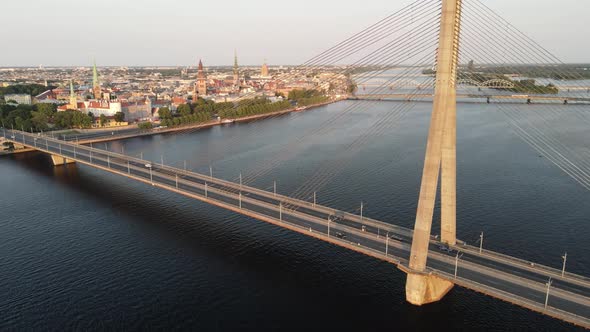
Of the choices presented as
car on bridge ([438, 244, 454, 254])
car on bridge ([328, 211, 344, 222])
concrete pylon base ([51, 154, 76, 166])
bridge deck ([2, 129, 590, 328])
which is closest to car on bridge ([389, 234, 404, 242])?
bridge deck ([2, 129, 590, 328])

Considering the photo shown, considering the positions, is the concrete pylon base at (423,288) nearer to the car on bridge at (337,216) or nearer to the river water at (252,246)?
the river water at (252,246)

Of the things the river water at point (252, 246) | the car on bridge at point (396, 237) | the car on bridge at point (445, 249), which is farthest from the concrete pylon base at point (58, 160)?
the car on bridge at point (445, 249)

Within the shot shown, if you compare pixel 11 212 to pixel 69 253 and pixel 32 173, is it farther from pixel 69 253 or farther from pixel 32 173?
pixel 32 173

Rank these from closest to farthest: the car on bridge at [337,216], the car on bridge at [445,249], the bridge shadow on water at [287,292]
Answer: the bridge shadow on water at [287,292], the car on bridge at [445,249], the car on bridge at [337,216]

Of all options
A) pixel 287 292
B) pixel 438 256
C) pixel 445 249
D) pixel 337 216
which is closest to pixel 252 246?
pixel 287 292

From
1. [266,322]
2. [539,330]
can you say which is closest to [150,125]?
[266,322]

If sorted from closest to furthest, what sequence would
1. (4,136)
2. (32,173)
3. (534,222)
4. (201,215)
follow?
(534,222) → (201,215) → (32,173) → (4,136)
